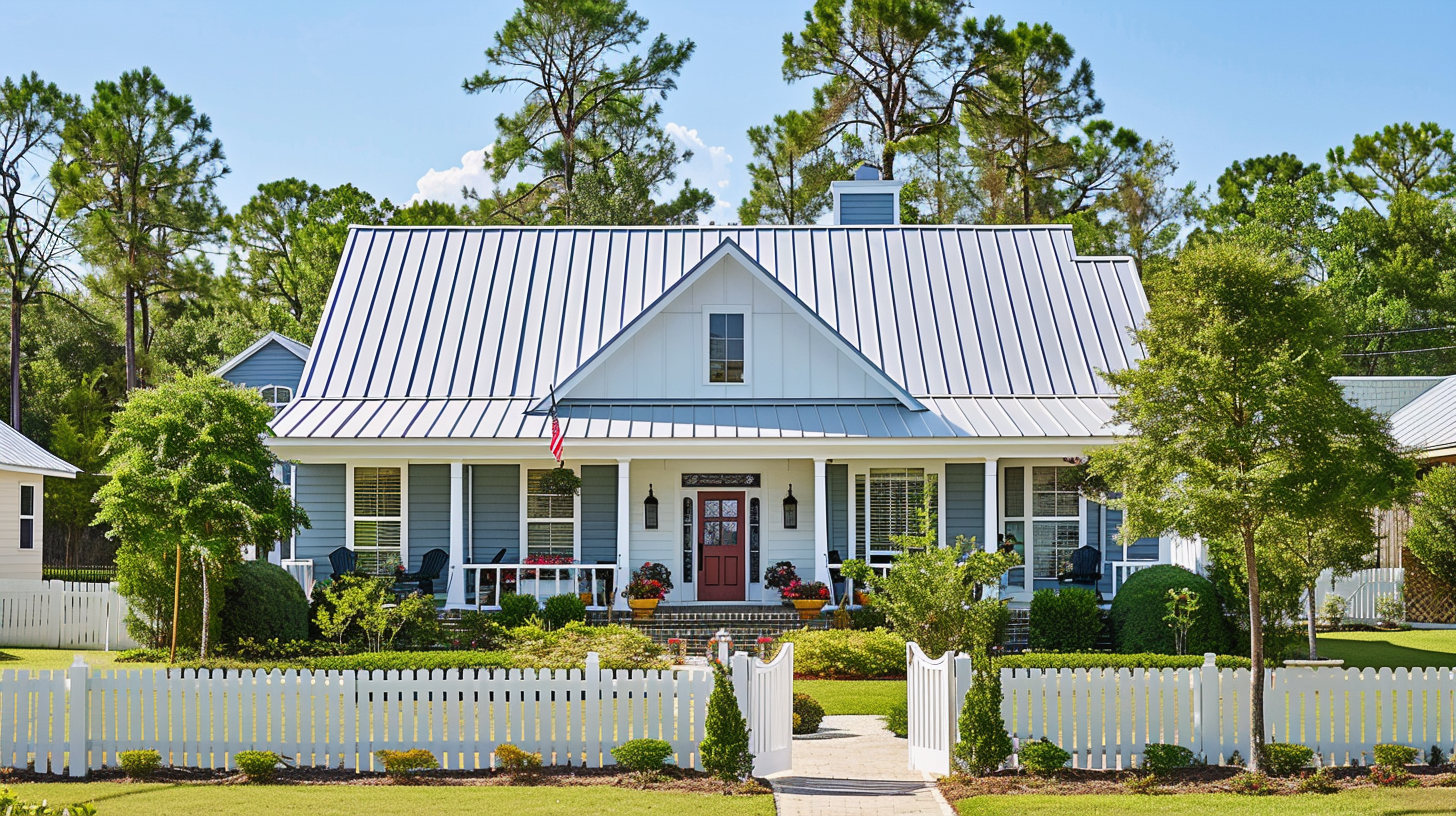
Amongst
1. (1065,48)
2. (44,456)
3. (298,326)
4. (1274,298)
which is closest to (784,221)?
(1065,48)

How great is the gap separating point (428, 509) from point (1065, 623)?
1049cm

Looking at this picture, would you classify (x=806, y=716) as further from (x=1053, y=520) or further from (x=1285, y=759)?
(x=1053, y=520)

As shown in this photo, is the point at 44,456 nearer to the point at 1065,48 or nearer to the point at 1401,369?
the point at 1065,48

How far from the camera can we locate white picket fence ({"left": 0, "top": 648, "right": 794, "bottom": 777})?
1172cm

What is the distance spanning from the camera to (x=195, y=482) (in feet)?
53.3

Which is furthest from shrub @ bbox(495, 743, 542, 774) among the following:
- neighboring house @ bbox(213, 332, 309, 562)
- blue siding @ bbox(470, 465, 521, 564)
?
neighboring house @ bbox(213, 332, 309, 562)

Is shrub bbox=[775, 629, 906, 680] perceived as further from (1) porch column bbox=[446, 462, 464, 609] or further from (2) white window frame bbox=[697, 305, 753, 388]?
(2) white window frame bbox=[697, 305, 753, 388]

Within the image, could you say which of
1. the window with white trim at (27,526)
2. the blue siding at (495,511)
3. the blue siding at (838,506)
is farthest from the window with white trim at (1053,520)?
the window with white trim at (27,526)

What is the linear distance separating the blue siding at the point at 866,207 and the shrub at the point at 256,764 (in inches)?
784

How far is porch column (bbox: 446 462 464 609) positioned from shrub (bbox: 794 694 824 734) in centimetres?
806

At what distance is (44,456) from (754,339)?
15639 mm

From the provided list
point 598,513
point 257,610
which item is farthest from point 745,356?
Answer: point 257,610

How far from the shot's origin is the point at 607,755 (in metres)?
11.7

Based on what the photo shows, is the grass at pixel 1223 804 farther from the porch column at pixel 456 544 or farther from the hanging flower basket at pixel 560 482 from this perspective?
the hanging flower basket at pixel 560 482
